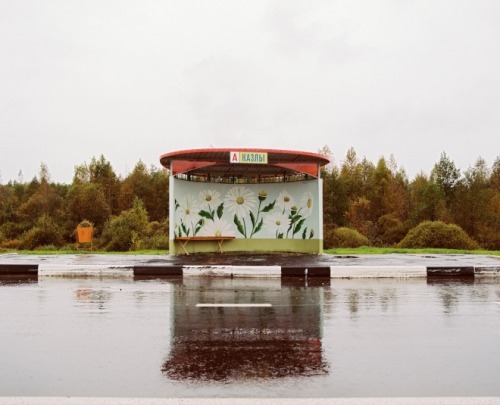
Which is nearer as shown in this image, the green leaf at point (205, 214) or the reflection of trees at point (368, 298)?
the reflection of trees at point (368, 298)

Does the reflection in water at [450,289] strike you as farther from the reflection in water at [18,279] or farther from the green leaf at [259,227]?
the green leaf at [259,227]

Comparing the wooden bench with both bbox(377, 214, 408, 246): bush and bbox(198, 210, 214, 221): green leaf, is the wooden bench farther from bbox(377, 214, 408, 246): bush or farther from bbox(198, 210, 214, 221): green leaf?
bbox(377, 214, 408, 246): bush

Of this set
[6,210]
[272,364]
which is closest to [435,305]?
[272,364]

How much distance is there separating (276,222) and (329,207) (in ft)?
70.7

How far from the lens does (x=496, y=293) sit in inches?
362

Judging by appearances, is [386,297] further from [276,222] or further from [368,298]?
[276,222]

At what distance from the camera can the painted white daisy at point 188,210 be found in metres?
20.7

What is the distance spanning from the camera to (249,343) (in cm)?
528

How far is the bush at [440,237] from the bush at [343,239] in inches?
154

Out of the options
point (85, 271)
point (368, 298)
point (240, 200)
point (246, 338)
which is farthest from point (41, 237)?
point (246, 338)

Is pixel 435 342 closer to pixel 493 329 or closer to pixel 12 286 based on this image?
pixel 493 329

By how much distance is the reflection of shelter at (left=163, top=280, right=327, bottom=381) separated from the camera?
4359 millimetres

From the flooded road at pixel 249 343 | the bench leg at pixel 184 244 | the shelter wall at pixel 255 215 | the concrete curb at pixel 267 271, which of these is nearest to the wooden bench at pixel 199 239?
the bench leg at pixel 184 244

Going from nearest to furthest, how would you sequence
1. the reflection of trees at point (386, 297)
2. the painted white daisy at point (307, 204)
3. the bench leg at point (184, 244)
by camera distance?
the reflection of trees at point (386, 297), the bench leg at point (184, 244), the painted white daisy at point (307, 204)
